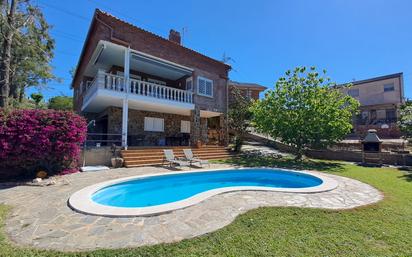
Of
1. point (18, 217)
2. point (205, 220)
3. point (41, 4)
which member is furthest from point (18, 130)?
point (41, 4)

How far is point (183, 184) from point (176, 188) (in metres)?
0.78

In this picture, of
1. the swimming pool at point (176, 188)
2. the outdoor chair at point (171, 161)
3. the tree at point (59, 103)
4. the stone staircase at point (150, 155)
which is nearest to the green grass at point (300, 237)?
the swimming pool at point (176, 188)

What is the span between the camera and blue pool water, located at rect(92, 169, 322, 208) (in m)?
7.50

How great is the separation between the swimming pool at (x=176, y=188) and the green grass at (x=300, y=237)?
5.47 feet

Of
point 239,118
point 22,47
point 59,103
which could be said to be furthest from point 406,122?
point 59,103

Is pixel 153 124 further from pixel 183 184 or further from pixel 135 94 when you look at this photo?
pixel 183 184

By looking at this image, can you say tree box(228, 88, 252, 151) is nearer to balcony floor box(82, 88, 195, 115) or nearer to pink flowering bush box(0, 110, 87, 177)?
balcony floor box(82, 88, 195, 115)

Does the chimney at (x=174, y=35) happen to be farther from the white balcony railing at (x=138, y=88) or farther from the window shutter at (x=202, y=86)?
the white balcony railing at (x=138, y=88)

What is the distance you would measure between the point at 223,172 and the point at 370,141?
35.4 feet

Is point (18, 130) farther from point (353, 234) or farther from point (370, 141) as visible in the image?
point (370, 141)

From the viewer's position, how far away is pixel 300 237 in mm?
4039

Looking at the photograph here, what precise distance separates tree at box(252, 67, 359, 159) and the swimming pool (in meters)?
5.05

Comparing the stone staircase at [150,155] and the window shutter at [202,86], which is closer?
the stone staircase at [150,155]

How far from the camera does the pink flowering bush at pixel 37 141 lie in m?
8.67
